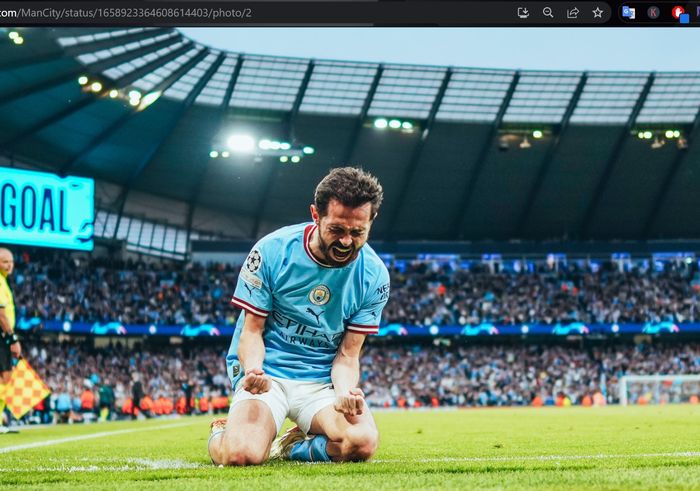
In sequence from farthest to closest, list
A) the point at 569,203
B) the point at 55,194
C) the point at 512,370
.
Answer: the point at 569,203
the point at 512,370
the point at 55,194

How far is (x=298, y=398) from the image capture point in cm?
570

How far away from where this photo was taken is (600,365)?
41.2m

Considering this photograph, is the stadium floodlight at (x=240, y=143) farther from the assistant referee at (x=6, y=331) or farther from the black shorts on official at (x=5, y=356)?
the black shorts on official at (x=5, y=356)

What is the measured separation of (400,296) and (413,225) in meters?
4.43

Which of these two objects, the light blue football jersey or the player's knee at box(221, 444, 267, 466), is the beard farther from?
the player's knee at box(221, 444, 267, 466)

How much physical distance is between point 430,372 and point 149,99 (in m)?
18.2

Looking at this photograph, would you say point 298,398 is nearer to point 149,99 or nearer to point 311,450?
point 311,450

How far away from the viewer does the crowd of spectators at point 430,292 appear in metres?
38.3

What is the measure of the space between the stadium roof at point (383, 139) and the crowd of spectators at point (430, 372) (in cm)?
655

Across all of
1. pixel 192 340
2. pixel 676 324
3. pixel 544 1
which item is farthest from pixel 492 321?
pixel 544 1

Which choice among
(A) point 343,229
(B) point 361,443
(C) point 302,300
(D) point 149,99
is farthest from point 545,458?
(D) point 149,99

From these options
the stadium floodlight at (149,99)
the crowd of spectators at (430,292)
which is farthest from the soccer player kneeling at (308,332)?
the crowd of spectators at (430,292)

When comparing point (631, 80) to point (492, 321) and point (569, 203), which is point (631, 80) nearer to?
point (569, 203)

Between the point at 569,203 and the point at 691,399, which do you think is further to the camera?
the point at 569,203
